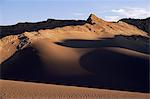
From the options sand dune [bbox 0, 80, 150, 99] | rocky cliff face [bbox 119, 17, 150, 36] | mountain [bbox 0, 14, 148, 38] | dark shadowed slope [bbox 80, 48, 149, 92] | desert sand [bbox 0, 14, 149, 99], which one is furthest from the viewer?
rocky cliff face [bbox 119, 17, 150, 36]

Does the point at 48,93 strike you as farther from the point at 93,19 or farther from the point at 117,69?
the point at 93,19

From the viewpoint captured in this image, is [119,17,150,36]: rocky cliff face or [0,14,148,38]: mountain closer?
[0,14,148,38]: mountain

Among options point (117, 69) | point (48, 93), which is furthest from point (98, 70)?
point (48, 93)

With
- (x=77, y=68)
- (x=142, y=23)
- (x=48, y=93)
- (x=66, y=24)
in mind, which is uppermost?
(x=142, y=23)

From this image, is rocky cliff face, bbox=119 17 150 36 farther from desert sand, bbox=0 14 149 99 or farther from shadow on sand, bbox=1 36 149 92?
shadow on sand, bbox=1 36 149 92

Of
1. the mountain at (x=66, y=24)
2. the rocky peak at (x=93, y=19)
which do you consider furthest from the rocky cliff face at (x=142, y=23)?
the rocky peak at (x=93, y=19)

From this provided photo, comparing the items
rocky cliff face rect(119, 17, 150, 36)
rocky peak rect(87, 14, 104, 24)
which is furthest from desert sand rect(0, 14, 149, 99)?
rocky cliff face rect(119, 17, 150, 36)

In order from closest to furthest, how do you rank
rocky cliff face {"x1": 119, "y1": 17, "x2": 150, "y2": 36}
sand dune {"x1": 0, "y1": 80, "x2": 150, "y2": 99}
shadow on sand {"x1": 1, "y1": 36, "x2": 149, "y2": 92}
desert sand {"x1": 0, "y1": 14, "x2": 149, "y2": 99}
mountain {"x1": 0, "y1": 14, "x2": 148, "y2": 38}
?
sand dune {"x1": 0, "y1": 80, "x2": 150, "y2": 99}
desert sand {"x1": 0, "y1": 14, "x2": 149, "y2": 99}
shadow on sand {"x1": 1, "y1": 36, "x2": 149, "y2": 92}
mountain {"x1": 0, "y1": 14, "x2": 148, "y2": 38}
rocky cliff face {"x1": 119, "y1": 17, "x2": 150, "y2": 36}

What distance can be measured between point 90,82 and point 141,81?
10.3 feet

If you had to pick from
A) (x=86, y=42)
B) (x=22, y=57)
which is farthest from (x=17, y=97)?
(x=86, y=42)

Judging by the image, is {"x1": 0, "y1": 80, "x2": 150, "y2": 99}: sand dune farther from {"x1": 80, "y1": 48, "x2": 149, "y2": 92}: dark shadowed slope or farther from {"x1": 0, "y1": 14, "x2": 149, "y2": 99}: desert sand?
{"x1": 80, "y1": 48, "x2": 149, "y2": 92}: dark shadowed slope

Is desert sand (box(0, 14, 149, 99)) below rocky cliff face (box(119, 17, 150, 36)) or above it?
below

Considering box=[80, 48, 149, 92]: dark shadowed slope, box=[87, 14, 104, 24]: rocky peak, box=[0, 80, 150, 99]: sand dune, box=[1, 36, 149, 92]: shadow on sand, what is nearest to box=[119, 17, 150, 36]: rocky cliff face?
box=[87, 14, 104, 24]: rocky peak

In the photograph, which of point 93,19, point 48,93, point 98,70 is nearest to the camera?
point 48,93
